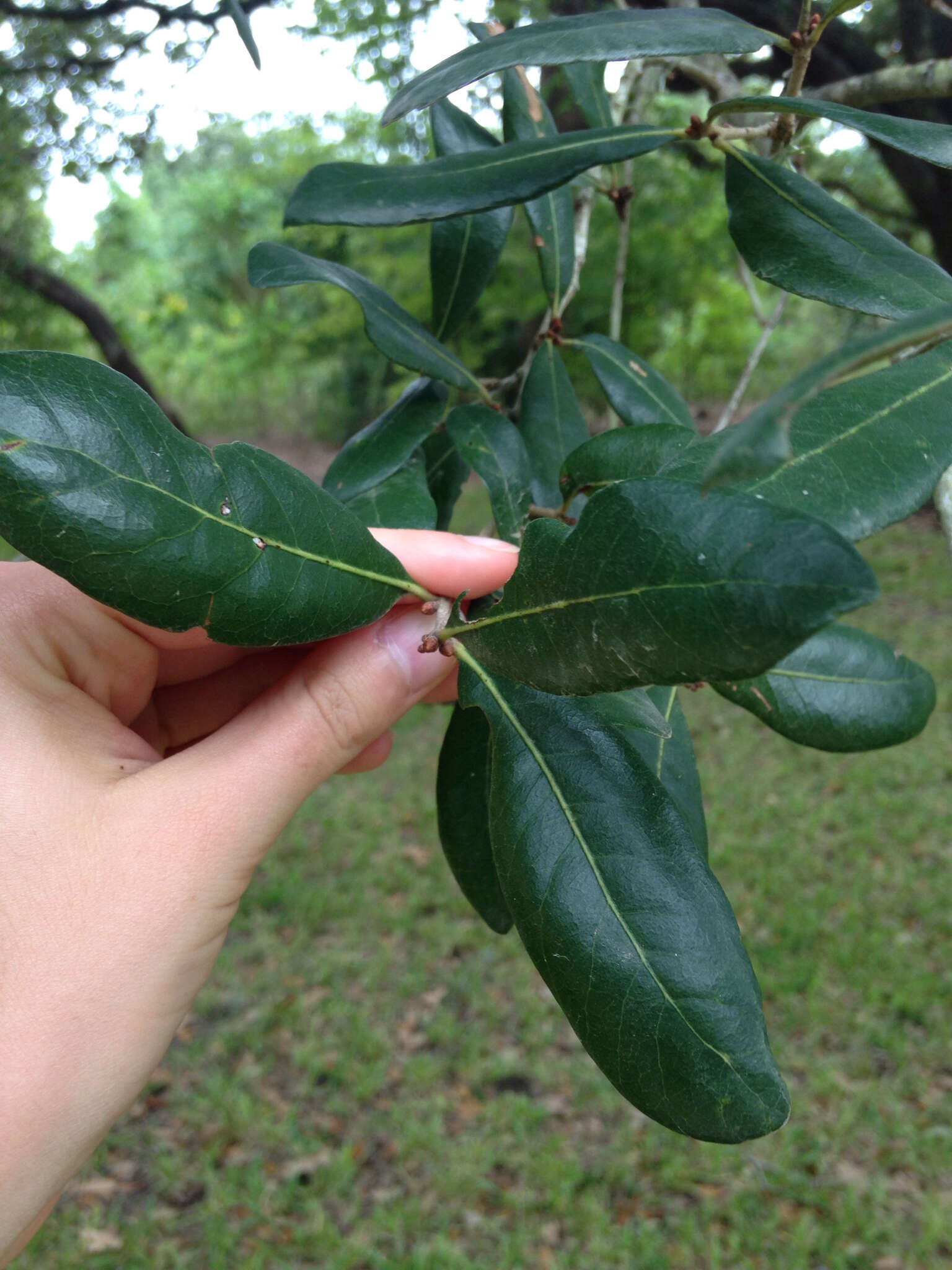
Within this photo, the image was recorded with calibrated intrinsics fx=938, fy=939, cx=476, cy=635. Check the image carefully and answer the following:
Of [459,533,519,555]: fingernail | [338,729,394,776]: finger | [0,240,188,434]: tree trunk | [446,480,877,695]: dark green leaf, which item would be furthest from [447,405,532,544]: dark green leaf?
[0,240,188,434]: tree trunk

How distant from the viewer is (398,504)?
96 centimetres

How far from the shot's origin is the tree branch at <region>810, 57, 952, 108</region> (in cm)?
108

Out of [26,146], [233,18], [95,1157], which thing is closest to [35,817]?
[233,18]

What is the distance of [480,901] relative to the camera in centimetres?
93

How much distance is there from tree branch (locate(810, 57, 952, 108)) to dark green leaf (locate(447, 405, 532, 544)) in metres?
0.65

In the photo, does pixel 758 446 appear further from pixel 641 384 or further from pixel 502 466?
pixel 641 384

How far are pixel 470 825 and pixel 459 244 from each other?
697mm

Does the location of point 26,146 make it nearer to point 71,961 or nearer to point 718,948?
point 71,961

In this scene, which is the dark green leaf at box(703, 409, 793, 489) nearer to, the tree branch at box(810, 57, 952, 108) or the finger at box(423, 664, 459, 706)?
the finger at box(423, 664, 459, 706)

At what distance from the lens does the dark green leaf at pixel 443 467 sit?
1125mm

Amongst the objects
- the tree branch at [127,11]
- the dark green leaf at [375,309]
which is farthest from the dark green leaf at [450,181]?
the tree branch at [127,11]

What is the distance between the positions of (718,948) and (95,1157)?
103 inches

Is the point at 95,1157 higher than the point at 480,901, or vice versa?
the point at 480,901

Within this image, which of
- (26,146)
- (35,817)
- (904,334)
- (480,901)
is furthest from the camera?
(26,146)
